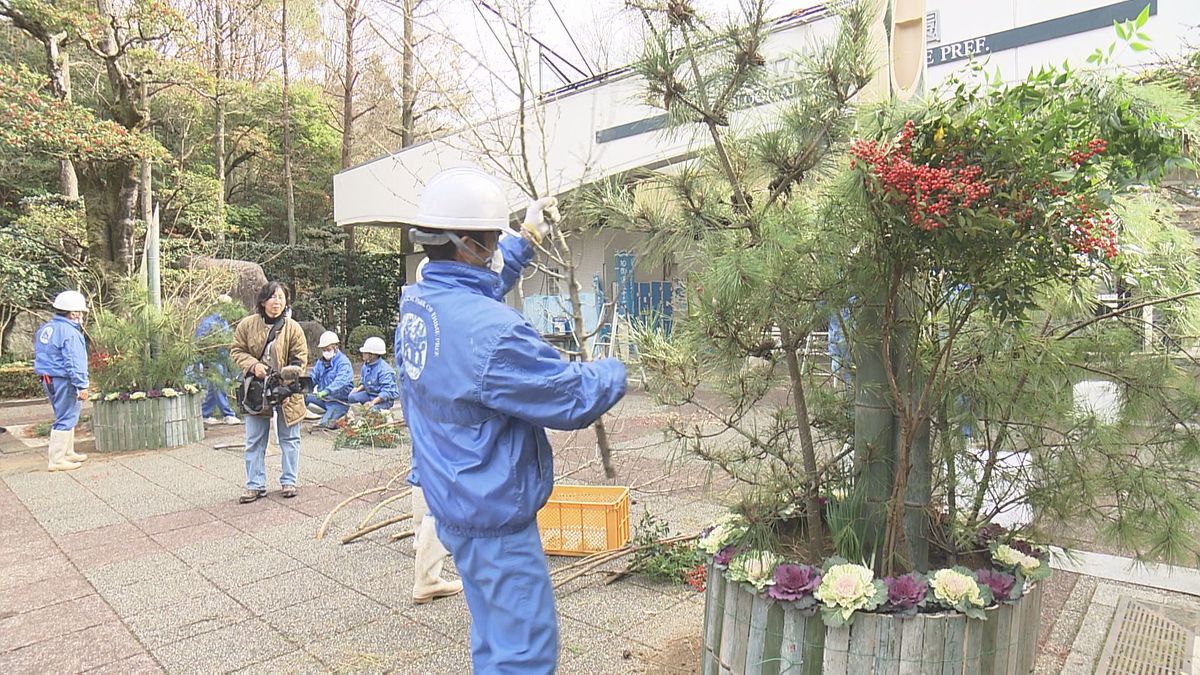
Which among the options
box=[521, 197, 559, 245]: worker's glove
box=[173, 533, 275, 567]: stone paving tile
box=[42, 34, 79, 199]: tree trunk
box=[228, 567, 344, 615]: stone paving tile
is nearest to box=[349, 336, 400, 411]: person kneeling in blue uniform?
box=[173, 533, 275, 567]: stone paving tile

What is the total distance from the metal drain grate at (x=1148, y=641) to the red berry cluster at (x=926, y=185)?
2172 millimetres

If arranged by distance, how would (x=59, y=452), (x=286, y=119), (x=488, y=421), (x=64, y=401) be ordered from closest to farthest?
(x=488, y=421) → (x=64, y=401) → (x=59, y=452) → (x=286, y=119)

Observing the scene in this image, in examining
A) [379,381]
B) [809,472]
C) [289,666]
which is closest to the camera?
[809,472]

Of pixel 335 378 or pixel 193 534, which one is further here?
pixel 335 378

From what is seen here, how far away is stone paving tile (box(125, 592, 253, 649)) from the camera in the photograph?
3354 mm

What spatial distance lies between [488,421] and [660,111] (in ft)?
4.29

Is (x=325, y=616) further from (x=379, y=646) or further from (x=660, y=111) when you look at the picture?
(x=660, y=111)

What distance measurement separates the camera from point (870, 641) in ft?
6.53

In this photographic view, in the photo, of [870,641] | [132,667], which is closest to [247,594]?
[132,667]

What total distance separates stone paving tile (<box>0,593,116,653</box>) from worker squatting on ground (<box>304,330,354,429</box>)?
5062mm

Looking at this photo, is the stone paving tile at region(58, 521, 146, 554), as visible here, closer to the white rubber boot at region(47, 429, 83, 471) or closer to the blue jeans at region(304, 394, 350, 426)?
the white rubber boot at region(47, 429, 83, 471)

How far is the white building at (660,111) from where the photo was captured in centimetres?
263

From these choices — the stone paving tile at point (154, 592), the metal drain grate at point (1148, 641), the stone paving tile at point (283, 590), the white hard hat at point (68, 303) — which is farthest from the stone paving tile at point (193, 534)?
the metal drain grate at point (1148, 641)

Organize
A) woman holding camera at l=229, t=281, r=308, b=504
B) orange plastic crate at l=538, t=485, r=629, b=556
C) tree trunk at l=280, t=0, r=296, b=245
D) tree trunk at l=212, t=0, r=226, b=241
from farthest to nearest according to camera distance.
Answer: tree trunk at l=280, t=0, r=296, b=245
tree trunk at l=212, t=0, r=226, b=241
woman holding camera at l=229, t=281, r=308, b=504
orange plastic crate at l=538, t=485, r=629, b=556
